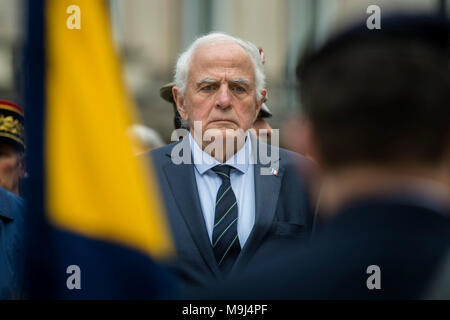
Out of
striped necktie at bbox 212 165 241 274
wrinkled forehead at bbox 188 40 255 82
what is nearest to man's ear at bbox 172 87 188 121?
wrinkled forehead at bbox 188 40 255 82

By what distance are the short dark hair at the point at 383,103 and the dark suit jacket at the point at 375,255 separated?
103 mm

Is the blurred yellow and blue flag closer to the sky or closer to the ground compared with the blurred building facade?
closer to the ground

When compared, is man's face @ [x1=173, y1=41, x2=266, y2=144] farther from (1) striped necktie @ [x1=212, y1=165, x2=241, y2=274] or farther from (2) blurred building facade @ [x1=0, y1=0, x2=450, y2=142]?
(2) blurred building facade @ [x1=0, y1=0, x2=450, y2=142]

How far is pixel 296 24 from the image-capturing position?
51.1 feet

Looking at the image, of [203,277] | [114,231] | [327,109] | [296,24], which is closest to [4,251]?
[203,277]

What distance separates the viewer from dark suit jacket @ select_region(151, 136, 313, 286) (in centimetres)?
336

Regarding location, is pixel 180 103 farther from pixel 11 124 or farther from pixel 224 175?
pixel 11 124

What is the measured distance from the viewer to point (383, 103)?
1.74 metres

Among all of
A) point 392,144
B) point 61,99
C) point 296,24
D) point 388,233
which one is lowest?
point 388,233

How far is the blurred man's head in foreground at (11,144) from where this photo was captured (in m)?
4.16

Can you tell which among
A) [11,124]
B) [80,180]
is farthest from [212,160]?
[80,180]

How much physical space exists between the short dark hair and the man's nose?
81.3 inches

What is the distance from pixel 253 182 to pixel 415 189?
79.8 inches

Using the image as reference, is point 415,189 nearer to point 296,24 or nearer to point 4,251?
point 4,251
